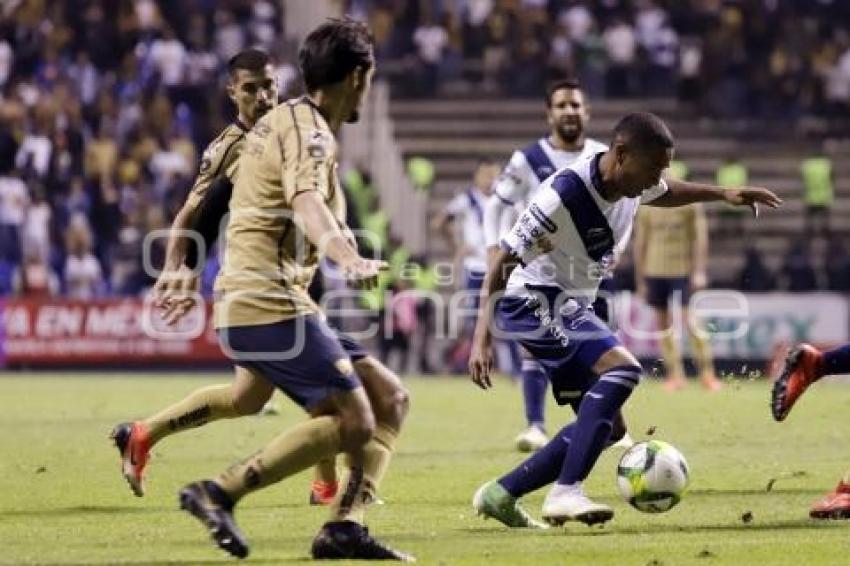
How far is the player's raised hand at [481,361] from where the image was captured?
970 cm

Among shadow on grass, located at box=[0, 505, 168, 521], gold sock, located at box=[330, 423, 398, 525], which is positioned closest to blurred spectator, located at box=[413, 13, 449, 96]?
shadow on grass, located at box=[0, 505, 168, 521]

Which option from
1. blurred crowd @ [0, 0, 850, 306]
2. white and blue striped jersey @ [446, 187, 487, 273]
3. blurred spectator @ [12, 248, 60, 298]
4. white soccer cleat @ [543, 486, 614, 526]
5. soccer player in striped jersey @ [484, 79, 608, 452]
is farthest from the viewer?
blurred crowd @ [0, 0, 850, 306]

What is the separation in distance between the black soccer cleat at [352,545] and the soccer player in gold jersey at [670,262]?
43.7 feet

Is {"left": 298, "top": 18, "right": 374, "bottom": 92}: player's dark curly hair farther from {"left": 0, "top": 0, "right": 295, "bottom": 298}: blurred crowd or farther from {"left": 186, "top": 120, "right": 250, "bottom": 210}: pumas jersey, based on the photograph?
{"left": 0, "top": 0, "right": 295, "bottom": 298}: blurred crowd

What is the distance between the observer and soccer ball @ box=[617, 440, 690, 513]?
Result: 10.0 meters

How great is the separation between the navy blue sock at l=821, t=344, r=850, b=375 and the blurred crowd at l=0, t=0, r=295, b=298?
19.2m

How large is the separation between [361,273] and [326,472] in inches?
143

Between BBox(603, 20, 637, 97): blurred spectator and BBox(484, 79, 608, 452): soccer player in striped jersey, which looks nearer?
BBox(484, 79, 608, 452): soccer player in striped jersey

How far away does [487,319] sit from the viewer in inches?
387

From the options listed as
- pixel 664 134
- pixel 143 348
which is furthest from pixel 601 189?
pixel 143 348

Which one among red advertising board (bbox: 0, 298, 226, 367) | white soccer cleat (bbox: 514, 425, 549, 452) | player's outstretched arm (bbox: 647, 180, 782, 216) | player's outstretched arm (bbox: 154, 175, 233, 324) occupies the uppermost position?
player's outstretched arm (bbox: 647, 180, 782, 216)

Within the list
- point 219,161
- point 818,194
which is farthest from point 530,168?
point 818,194

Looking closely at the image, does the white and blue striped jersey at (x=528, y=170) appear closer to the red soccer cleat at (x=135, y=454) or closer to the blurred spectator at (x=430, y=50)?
the red soccer cleat at (x=135, y=454)

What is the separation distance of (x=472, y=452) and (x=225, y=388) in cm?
456
